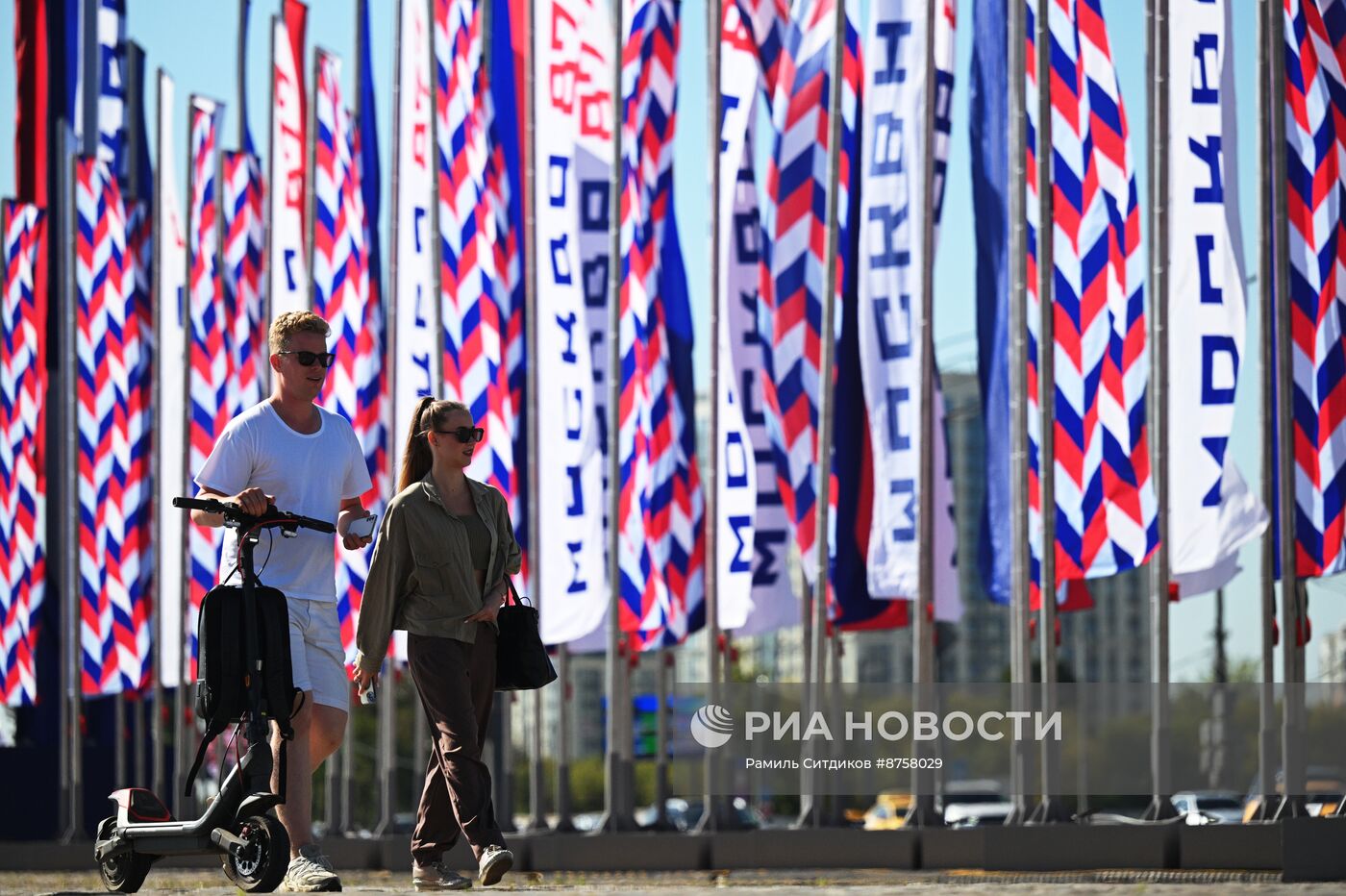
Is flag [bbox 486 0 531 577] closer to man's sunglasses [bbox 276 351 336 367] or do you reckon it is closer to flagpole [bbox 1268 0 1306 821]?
flagpole [bbox 1268 0 1306 821]

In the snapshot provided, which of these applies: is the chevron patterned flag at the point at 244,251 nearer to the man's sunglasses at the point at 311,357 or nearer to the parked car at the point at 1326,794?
the parked car at the point at 1326,794

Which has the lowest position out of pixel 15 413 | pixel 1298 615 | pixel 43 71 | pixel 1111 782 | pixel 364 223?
pixel 1111 782

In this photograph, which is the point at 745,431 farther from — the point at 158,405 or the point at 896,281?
the point at 158,405

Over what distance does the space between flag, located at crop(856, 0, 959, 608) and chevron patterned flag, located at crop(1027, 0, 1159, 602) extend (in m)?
1.24

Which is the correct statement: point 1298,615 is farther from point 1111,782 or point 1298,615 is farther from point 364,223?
point 364,223

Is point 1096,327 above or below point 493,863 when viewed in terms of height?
above

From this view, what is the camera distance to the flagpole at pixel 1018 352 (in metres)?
14.6

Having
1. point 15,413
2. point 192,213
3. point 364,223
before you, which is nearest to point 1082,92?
point 364,223

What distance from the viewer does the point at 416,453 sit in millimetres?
7785

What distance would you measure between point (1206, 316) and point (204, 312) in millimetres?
13095

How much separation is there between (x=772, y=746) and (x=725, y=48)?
748cm

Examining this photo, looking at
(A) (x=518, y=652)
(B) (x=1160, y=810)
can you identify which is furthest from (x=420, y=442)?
(B) (x=1160, y=810)

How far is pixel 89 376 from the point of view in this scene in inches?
952

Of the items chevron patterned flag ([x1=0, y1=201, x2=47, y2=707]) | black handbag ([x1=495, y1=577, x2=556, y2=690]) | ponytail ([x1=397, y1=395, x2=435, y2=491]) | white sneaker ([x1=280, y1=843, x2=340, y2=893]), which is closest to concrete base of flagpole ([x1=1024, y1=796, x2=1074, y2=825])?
Answer: black handbag ([x1=495, y1=577, x2=556, y2=690])
